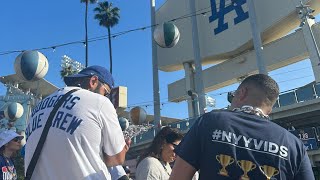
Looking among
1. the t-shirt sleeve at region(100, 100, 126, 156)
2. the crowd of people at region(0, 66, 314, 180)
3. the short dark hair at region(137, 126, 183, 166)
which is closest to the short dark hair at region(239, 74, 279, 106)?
the crowd of people at region(0, 66, 314, 180)

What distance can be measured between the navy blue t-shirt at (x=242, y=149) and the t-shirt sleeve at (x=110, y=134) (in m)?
0.45

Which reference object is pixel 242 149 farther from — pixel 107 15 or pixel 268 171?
pixel 107 15

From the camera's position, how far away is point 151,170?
12.9 ft

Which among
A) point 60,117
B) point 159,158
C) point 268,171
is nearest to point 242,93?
point 268,171

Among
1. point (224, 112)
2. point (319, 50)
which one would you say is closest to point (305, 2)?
point (319, 50)

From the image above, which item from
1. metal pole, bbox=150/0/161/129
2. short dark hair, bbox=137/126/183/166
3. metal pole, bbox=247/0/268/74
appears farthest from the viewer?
metal pole, bbox=150/0/161/129

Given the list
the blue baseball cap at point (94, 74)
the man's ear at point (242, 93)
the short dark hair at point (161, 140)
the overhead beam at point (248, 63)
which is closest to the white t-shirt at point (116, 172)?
the short dark hair at point (161, 140)

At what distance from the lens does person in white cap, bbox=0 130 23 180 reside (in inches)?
218

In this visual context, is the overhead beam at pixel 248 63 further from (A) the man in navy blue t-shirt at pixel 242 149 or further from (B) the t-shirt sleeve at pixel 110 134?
(B) the t-shirt sleeve at pixel 110 134

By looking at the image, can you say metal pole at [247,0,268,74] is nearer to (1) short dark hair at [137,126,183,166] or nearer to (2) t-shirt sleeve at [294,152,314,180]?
(1) short dark hair at [137,126,183,166]

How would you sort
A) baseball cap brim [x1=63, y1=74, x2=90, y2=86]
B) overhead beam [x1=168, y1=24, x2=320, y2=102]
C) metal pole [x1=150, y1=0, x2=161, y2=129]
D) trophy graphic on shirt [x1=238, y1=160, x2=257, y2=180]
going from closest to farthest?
trophy graphic on shirt [x1=238, y1=160, x2=257, y2=180], baseball cap brim [x1=63, y1=74, x2=90, y2=86], overhead beam [x1=168, y1=24, x2=320, y2=102], metal pole [x1=150, y1=0, x2=161, y2=129]

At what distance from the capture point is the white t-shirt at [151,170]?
3.91m

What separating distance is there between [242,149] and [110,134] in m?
0.86

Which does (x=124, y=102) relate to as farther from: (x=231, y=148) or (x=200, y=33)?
(x=200, y=33)
